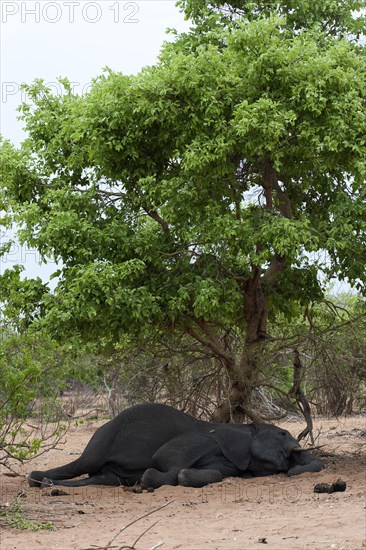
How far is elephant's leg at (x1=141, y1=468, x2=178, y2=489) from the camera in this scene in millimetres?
11117

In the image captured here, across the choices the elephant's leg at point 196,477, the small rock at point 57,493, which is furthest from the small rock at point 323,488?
the small rock at point 57,493

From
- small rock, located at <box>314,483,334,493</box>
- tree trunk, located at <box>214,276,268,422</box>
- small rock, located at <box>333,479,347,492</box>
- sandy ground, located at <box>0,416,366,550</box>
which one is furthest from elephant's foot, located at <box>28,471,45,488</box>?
small rock, located at <box>333,479,347,492</box>

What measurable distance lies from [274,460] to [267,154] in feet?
13.0

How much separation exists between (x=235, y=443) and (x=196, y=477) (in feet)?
3.08

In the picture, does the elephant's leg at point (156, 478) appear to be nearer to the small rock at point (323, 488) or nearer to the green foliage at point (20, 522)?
the small rock at point (323, 488)

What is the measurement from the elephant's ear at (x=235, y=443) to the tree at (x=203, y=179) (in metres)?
1.50

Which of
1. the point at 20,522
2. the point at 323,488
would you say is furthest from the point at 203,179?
the point at 20,522

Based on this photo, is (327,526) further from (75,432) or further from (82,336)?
(75,432)

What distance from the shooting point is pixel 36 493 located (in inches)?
424

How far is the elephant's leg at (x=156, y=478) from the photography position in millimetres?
11117

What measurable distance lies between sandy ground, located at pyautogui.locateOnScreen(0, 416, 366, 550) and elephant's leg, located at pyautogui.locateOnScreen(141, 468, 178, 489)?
0.30 m

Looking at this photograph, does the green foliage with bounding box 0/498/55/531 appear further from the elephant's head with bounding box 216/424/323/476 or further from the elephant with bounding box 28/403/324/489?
the elephant's head with bounding box 216/424/323/476

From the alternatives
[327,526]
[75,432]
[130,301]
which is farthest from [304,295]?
[75,432]

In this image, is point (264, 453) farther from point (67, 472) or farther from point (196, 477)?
point (67, 472)
